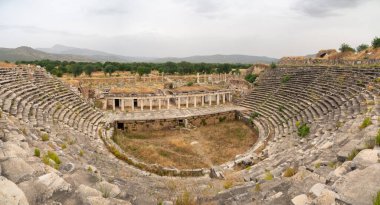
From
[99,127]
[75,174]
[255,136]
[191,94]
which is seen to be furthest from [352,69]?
[75,174]

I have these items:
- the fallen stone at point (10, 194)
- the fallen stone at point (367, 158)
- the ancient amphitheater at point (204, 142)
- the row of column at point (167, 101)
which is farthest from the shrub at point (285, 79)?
the fallen stone at point (10, 194)

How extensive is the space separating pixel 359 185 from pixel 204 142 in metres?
19.4

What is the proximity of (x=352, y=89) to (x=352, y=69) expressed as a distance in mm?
5546

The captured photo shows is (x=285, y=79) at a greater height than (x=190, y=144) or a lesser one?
greater

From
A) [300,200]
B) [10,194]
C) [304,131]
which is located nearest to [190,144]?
[304,131]

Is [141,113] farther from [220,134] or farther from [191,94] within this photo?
[220,134]

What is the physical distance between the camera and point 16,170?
20.0 feet

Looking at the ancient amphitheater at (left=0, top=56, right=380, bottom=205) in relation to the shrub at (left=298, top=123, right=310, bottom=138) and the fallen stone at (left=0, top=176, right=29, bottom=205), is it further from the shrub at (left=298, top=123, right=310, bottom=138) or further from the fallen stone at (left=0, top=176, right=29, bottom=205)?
the shrub at (left=298, top=123, right=310, bottom=138)

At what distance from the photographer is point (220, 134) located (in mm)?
27484

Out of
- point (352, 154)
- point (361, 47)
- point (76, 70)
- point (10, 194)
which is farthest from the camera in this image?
point (76, 70)

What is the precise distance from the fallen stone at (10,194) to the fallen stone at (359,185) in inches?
236

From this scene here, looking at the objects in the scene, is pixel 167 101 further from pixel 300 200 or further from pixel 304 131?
pixel 300 200

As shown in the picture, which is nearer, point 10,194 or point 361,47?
point 10,194

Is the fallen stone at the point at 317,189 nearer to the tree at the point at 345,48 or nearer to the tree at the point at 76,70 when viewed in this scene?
the tree at the point at 345,48
